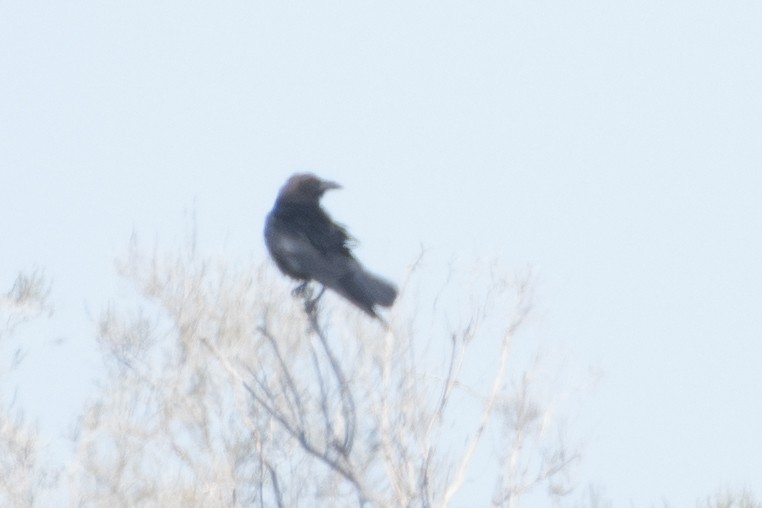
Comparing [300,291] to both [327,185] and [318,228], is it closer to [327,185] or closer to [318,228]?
[318,228]

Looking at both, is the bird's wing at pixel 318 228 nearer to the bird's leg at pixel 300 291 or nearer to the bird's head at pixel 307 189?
the bird's head at pixel 307 189

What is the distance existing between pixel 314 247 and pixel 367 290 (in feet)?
2.53

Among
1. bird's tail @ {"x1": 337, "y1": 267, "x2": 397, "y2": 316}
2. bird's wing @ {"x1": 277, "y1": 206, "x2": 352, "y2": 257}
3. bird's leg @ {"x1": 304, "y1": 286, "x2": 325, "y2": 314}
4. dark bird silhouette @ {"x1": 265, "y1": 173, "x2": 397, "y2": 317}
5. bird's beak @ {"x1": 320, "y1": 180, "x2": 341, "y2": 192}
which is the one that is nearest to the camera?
bird's tail @ {"x1": 337, "y1": 267, "x2": 397, "y2": 316}

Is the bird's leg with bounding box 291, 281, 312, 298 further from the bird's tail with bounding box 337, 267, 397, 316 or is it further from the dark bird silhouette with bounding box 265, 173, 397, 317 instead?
the bird's tail with bounding box 337, 267, 397, 316

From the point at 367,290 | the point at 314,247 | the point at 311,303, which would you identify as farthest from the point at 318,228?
the point at 367,290

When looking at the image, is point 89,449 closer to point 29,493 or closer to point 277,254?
point 29,493

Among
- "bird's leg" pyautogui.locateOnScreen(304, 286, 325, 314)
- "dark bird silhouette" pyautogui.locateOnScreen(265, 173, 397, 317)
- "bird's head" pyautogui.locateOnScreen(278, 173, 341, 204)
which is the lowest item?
"bird's leg" pyautogui.locateOnScreen(304, 286, 325, 314)

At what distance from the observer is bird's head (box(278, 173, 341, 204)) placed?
7375 mm

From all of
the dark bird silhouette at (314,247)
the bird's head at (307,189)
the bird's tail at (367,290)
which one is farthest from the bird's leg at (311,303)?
the bird's head at (307,189)

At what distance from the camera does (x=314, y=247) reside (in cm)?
698

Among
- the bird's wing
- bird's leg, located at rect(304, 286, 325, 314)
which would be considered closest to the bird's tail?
bird's leg, located at rect(304, 286, 325, 314)

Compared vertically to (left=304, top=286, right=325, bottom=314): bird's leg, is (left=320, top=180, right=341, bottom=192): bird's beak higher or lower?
higher

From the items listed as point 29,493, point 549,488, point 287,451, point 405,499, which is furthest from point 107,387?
point 405,499

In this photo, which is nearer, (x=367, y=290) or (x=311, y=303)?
(x=367, y=290)
